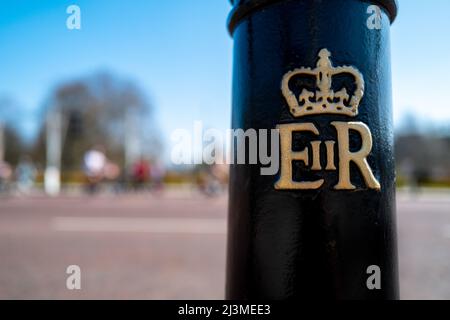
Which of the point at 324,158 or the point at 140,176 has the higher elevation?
the point at 324,158

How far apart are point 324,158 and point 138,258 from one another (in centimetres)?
299

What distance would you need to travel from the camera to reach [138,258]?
345 centimetres

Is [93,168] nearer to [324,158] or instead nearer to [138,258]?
[138,258]

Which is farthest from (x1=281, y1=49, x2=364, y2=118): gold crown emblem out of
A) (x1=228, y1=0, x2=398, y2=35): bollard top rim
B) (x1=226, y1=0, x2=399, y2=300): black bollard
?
(x1=228, y1=0, x2=398, y2=35): bollard top rim

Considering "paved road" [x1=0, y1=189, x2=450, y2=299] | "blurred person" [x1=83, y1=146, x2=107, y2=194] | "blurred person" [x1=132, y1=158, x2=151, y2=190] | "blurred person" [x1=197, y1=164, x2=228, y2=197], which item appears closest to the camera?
"paved road" [x1=0, y1=189, x2=450, y2=299]

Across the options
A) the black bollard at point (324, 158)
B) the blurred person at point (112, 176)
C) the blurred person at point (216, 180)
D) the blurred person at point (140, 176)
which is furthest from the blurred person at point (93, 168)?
the black bollard at point (324, 158)

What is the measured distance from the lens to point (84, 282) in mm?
2688

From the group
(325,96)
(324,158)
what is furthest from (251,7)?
(324,158)

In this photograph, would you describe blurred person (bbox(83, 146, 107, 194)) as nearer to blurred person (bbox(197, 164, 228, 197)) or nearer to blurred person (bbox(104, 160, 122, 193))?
blurred person (bbox(104, 160, 122, 193))

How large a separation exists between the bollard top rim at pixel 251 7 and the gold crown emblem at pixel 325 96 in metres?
0.24

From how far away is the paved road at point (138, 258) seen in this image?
2547 millimetres

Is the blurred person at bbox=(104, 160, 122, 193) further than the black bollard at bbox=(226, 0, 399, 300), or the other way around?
the blurred person at bbox=(104, 160, 122, 193)

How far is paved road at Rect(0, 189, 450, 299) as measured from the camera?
2547 mm

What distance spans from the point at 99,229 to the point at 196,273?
2646 millimetres
